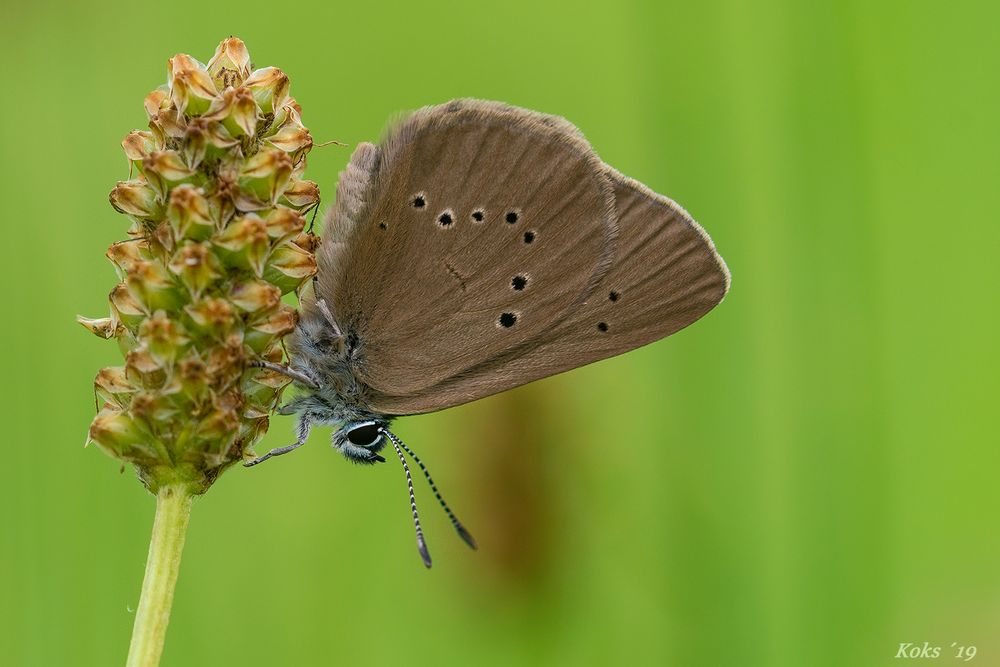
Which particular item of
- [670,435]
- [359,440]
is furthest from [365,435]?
[670,435]

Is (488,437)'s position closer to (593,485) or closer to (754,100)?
(593,485)

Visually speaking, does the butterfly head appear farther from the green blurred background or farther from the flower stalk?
the flower stalk

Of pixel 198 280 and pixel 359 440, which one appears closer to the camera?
pixel 198 280

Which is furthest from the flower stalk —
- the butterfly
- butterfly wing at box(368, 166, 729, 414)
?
butterfly wing at box(368, 166, 729, 414)

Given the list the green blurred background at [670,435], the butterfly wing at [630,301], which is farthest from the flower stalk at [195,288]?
the green blurred background at [670,435]

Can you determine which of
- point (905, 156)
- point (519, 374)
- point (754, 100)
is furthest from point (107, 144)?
point (905, 156)
